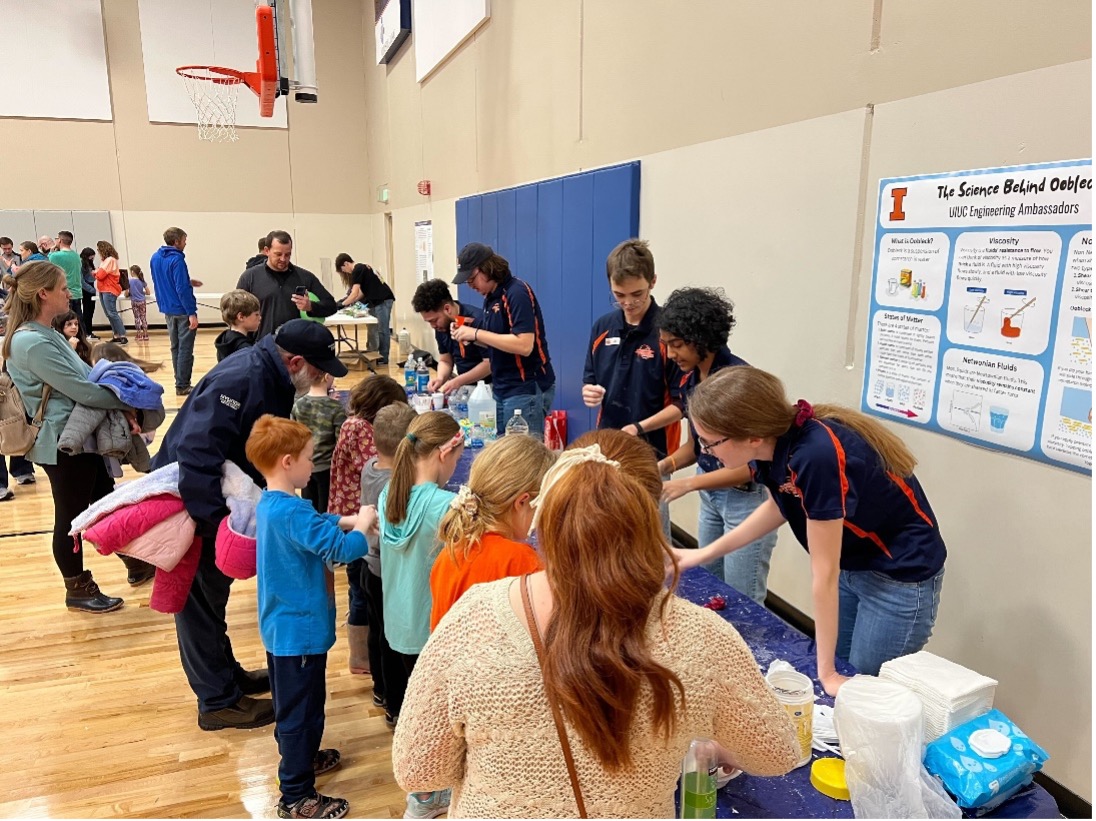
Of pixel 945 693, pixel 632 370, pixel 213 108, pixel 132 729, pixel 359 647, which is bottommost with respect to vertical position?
pixel 132 729

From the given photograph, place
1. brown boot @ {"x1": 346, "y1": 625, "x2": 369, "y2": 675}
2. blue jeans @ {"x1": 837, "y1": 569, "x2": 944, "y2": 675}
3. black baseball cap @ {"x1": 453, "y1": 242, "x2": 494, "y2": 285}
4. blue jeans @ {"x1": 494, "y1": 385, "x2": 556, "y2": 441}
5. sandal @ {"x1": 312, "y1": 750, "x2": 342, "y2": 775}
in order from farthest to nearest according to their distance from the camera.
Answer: blue jeans @ {"x1": 494, "y1": 385, "x2": 556, "y2": 441}, black baseball cap @ {"x1": 453, "y1": 242, "x2": 494, "y2": 285}, brown boot @ {"x1": 346, "y1": 625, "x2": 369, "y2": 675}, sandal @ {"x1": 312, "y1": 750, "x2": 342, "y2": 775}, blue jeans @ {"x1": 837, "y1": 569, "x2": 944, "y2": 675}

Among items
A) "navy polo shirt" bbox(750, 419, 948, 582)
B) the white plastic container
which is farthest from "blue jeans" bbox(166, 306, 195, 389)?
the white plastic container

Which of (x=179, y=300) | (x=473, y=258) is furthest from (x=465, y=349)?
(x=179, y=300)

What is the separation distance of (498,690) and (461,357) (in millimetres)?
3347

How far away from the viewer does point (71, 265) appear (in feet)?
28.3

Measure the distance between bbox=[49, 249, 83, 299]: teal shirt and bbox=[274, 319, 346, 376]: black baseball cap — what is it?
700cm

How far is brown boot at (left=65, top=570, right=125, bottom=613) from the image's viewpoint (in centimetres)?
348

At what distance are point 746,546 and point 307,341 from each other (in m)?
1.61

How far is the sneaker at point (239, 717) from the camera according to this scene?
8.58 ft

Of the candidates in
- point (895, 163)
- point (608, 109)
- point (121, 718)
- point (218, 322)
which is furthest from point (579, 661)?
point (218, 322)

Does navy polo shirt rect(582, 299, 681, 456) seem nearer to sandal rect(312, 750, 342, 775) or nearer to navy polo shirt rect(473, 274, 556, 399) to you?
navy polo shirt rect(473, 274, 556, 399)

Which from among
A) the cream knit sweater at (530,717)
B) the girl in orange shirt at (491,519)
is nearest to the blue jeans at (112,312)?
the girl in orange shirt at (491,519)

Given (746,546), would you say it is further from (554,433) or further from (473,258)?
(473,258)

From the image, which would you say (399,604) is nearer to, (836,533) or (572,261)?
(836,533)
